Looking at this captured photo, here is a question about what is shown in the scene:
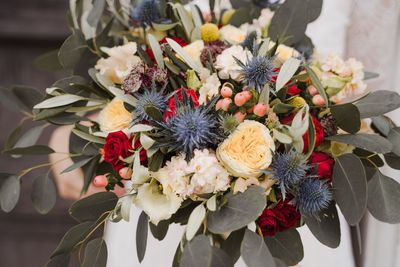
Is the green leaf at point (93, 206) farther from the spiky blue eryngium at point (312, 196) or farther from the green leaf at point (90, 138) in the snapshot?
the spiky blue eryngium at point (312, 196)

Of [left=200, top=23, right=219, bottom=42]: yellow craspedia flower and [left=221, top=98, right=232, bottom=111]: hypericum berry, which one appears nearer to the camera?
[left=221, top=98, right=232, bottom=111]: hypericum berry

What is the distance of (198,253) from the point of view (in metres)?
0.59

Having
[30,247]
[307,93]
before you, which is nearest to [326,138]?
[307,93]

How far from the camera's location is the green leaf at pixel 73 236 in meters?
0.71

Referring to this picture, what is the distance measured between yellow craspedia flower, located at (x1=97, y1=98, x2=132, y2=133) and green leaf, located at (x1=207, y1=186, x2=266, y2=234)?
0.66 feet

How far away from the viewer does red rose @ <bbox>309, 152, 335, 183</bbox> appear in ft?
2.21

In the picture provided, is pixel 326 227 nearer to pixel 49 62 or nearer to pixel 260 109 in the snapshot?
pixel 260 109

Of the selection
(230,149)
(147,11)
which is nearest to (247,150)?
(230,149)

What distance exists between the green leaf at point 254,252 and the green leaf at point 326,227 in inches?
3.9

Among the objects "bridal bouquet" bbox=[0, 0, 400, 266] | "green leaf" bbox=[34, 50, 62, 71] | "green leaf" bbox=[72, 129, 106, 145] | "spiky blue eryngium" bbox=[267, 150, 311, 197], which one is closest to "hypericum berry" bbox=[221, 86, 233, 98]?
"bridal bouquet" bbox=[0, 0, 400, 266]

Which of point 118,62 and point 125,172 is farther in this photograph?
point 118,62

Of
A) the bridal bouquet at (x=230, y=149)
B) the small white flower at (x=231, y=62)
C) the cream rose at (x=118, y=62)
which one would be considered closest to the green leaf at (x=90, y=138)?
the bridal bouquet at (x=230, y=149)

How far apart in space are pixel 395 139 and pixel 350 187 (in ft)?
0.50

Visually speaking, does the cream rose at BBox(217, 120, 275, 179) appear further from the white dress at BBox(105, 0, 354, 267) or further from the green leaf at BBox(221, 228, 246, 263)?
the white dress at BBox(105, 0, 354, 267)
